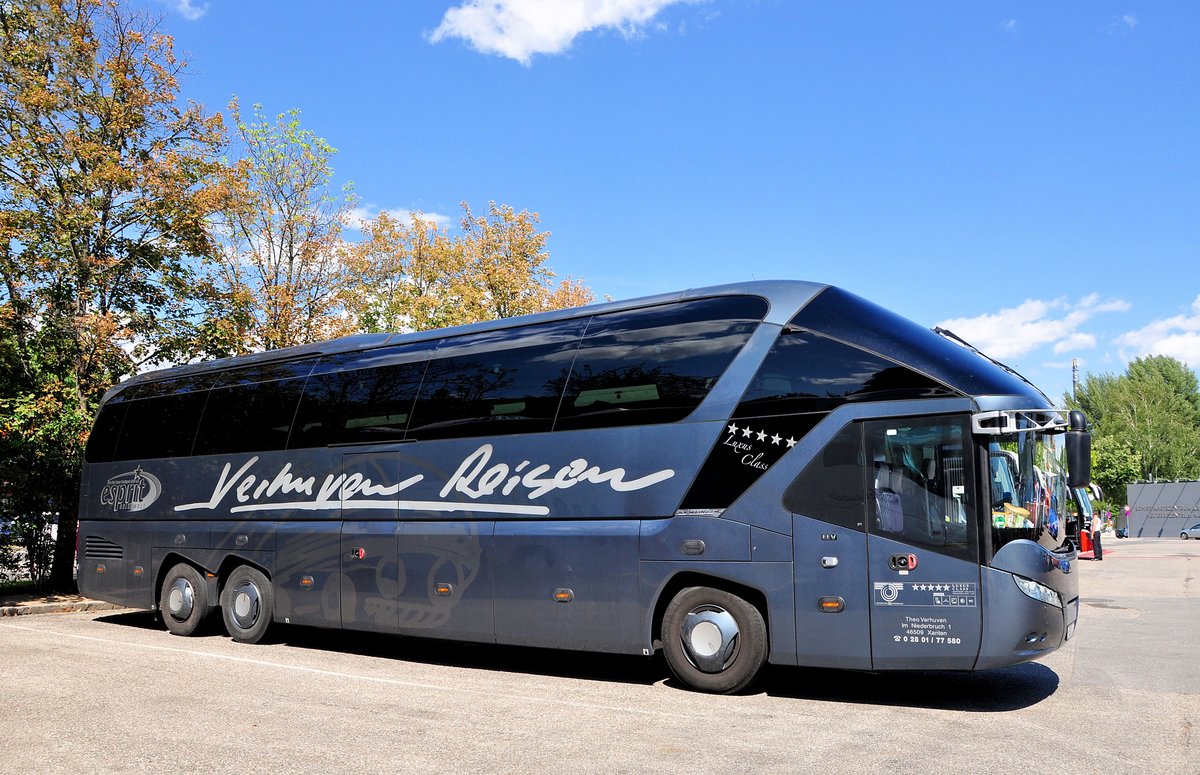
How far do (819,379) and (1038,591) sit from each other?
96.1 inches

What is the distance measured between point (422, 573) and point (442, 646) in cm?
249

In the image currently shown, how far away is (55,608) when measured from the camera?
16.2 m

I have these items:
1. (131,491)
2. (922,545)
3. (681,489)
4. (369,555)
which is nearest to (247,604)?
(369,555)

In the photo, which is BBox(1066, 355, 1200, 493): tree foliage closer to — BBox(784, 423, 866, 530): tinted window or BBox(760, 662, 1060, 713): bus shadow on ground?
BBox(760, 662, 1060, 713): bus shadow on ground

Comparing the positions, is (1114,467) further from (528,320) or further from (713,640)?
(713,640)

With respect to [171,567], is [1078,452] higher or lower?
higher

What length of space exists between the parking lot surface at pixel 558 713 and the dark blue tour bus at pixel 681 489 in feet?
1.87

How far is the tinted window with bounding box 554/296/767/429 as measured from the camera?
8.77 meters

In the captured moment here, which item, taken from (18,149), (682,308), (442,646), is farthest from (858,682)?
(18,149)

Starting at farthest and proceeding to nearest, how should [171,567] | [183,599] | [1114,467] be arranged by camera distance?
[1114,467] < [171,567] < [183,599]

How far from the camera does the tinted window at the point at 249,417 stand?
12.2 metres

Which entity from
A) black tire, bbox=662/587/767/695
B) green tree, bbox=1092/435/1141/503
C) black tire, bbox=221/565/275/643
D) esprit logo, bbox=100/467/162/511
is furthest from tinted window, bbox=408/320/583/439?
green tree, bbox=1092/435/1141/503

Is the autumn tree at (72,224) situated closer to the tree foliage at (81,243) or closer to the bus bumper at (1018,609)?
the tree foliage at (81,243)

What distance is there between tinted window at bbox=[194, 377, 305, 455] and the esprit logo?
1155 mm
